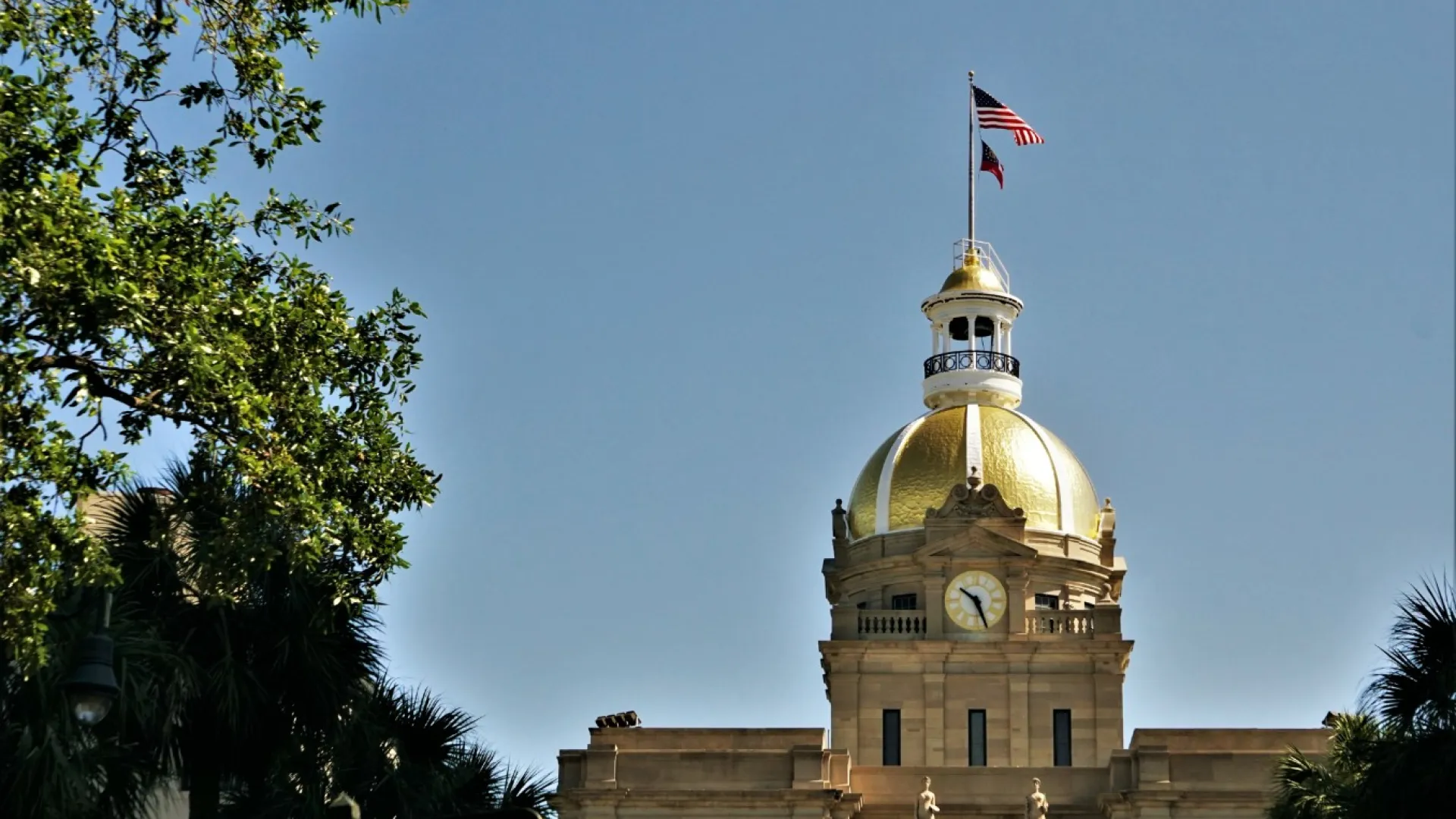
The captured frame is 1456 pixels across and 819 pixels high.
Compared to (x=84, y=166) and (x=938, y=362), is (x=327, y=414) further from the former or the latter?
(x=938, y=362)

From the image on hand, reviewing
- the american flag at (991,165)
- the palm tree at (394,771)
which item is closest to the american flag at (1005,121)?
the american flag at (991,165)

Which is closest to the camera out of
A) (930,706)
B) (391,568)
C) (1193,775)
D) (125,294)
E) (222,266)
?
(125,294)

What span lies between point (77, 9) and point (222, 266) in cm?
325

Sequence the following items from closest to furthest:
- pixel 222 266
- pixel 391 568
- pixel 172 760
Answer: pixel 222 266, pixel 391 568, pixel 172 760

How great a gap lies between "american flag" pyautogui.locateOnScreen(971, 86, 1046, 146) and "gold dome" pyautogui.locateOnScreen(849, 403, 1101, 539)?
7925mm

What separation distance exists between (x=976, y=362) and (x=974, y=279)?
103 inches

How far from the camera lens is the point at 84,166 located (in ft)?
94.9

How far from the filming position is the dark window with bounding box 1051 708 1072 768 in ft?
231

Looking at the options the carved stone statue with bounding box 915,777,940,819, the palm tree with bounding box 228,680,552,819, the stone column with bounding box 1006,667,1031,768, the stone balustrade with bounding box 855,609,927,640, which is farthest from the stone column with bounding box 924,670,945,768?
the palm tree with bounding box 228,680,552,819

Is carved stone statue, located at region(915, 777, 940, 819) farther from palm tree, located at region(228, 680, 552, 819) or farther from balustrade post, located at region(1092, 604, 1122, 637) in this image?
palm tree, located at region(228, 680, 552, 819)

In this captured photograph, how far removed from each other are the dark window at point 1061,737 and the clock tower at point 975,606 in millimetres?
40

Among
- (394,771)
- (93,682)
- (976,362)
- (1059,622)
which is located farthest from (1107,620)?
(93,682)

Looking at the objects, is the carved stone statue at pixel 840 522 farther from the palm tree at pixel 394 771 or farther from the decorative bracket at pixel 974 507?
the palm tree at pixel 394 771

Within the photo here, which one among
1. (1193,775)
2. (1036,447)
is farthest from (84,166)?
(1036,447)
